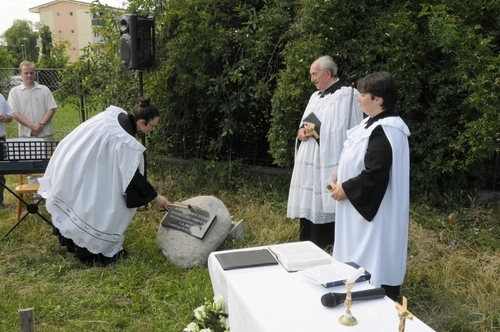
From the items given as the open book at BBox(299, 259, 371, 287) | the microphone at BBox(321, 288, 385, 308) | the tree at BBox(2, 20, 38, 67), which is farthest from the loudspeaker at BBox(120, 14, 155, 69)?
the tree at BBox(2, 20, 38, 67)

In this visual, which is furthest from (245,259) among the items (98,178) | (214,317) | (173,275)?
(98,178)

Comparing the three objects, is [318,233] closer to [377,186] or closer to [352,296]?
[377,186]

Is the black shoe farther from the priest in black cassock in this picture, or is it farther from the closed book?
the closed book

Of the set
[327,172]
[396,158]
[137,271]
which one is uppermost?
[396,158]

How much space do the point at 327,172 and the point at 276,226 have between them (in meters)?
1.32

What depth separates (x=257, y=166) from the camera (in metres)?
8.13

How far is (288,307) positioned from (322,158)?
2.99 metres

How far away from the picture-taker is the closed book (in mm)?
2455

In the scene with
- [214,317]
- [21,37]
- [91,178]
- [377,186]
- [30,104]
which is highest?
[21,37]

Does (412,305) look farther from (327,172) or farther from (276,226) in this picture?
(276,226)

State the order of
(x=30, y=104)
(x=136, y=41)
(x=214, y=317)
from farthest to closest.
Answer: (x=30, y=104) < (x=136, y=41) < (x=214, y=317)

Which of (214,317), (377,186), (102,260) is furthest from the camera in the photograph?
(102,260)

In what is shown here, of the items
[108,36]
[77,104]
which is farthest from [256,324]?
[77,104]

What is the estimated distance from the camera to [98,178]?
4.79 metres
